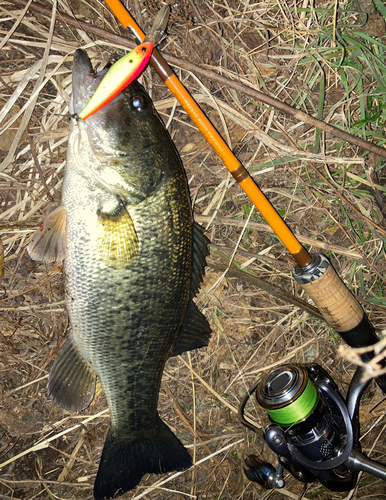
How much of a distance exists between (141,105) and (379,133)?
61.5 inches

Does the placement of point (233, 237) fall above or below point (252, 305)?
above

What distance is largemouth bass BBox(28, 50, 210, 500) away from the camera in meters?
1.78

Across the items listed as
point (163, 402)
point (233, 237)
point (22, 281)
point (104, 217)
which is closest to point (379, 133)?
point (233, 237)

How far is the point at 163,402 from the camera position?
269 centimetres

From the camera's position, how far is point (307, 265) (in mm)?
2098

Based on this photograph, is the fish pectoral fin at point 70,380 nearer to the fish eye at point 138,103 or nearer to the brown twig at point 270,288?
the brown twig at point 270,288

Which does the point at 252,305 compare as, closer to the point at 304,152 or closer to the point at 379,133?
the point at 304,152

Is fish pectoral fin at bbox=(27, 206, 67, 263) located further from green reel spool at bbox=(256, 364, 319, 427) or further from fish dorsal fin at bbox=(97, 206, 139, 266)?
green reel spool at bbox=(256, 364, 319, 427)

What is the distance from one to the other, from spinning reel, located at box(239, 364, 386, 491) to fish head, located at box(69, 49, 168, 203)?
4.16ft

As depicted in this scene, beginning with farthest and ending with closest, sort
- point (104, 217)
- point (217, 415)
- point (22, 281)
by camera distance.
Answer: point (217, 415), point (22, 281), point (104, 217)

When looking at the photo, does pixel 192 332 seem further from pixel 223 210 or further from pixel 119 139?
pixel 119 139

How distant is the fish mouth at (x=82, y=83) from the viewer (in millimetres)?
1698

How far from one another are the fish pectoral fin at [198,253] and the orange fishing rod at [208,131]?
0.35m

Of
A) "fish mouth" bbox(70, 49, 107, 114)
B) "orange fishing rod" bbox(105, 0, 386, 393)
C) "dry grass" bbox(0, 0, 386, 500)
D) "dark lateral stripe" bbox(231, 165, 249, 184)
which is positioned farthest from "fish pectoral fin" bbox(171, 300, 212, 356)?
"fish mouth" bbox(70, 49, 107, 114)
